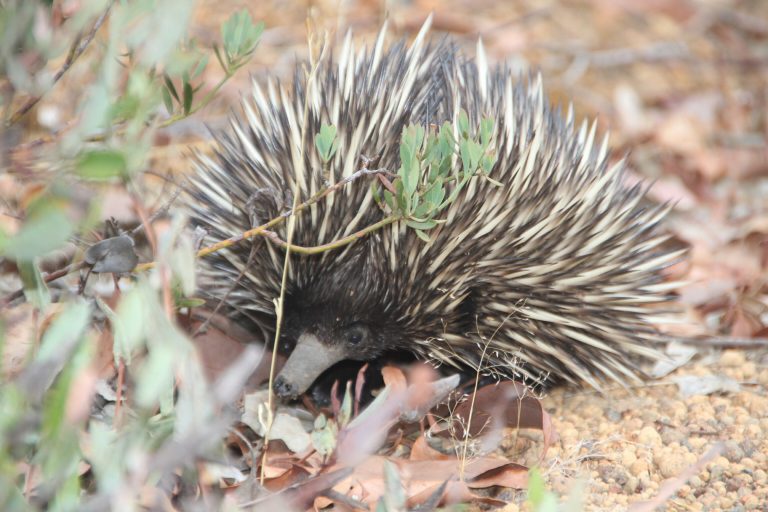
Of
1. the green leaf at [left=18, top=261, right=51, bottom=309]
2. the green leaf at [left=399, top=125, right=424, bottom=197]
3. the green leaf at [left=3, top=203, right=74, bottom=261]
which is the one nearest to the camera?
the green leaf at [left=3, top=203, right=74, bottom=261]

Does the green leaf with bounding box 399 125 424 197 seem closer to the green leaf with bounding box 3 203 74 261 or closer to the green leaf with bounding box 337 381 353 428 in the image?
the green leaf with bounding box 337 381 353 428

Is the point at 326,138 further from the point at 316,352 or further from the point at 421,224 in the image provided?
the point at 316,352

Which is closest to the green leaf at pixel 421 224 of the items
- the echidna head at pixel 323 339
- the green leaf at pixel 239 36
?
the echidna head at pixel 323 339

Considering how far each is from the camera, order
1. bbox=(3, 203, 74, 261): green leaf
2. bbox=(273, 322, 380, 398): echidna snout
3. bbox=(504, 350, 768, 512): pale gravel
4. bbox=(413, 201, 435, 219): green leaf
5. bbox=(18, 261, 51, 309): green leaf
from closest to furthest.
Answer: bbox=(3, 203, 74, 261): green leaf, bbox=(18, 261, 51, 309): green leaf, bbox=(413, 201, 435, 219): green leaf, bbox=(504, 350, 768, 512): pale gravel, bbox=(273, 322, 380, 398): echidna snout

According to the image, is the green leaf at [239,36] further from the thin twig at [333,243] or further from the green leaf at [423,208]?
the green leaf at [423,208]

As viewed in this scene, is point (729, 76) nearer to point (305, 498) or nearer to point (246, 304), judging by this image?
point (246, 304)

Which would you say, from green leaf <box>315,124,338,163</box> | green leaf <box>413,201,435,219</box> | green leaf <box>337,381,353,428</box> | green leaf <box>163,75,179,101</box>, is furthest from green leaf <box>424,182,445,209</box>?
green leaf <box>163,75,179,101</box>

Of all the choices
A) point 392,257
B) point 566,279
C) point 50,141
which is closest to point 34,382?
point 50,141

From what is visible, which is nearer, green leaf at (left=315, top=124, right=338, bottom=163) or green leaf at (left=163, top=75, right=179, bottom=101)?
green leaf at (left=163, top=75, right=179, bottom=101)
